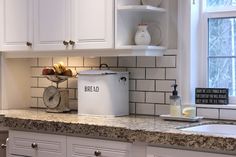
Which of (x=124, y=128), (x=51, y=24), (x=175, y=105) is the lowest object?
(x=124, y=128)

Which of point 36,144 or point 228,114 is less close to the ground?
point 228,114

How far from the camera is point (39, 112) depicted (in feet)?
12.2

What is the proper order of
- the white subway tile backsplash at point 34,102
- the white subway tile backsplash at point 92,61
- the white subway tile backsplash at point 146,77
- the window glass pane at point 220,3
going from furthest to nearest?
1. the white subway tile backsplash at point 34,102
2. the white subway tile backsplash at point 92,61
3. the white subway tile backsplash at point 146,77
4. the window glass pane at point 220,3

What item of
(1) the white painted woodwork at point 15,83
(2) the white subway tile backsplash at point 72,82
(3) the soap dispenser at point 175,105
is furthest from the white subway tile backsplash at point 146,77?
(1) the white painted woodwork at point 15,83

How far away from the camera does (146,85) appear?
3514 mm

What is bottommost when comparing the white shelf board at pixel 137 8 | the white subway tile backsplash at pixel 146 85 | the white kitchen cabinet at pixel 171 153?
the white kitchen cabinet at pixel 171 153

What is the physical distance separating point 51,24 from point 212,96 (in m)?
1.27

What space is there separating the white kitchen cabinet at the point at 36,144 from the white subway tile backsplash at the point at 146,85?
2.43 ft

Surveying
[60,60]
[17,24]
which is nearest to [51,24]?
[17,24]

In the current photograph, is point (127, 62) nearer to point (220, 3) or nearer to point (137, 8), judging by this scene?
point (137, 8)

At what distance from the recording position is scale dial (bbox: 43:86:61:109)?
371cm

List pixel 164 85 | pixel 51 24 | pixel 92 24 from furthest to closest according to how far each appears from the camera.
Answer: pixel 51 24
pixel 164 85
pixel 92 24

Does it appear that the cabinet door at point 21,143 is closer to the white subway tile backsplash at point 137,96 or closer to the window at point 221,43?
the white subway tile backsplash at point 137,96

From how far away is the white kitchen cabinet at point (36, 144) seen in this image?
313cm
